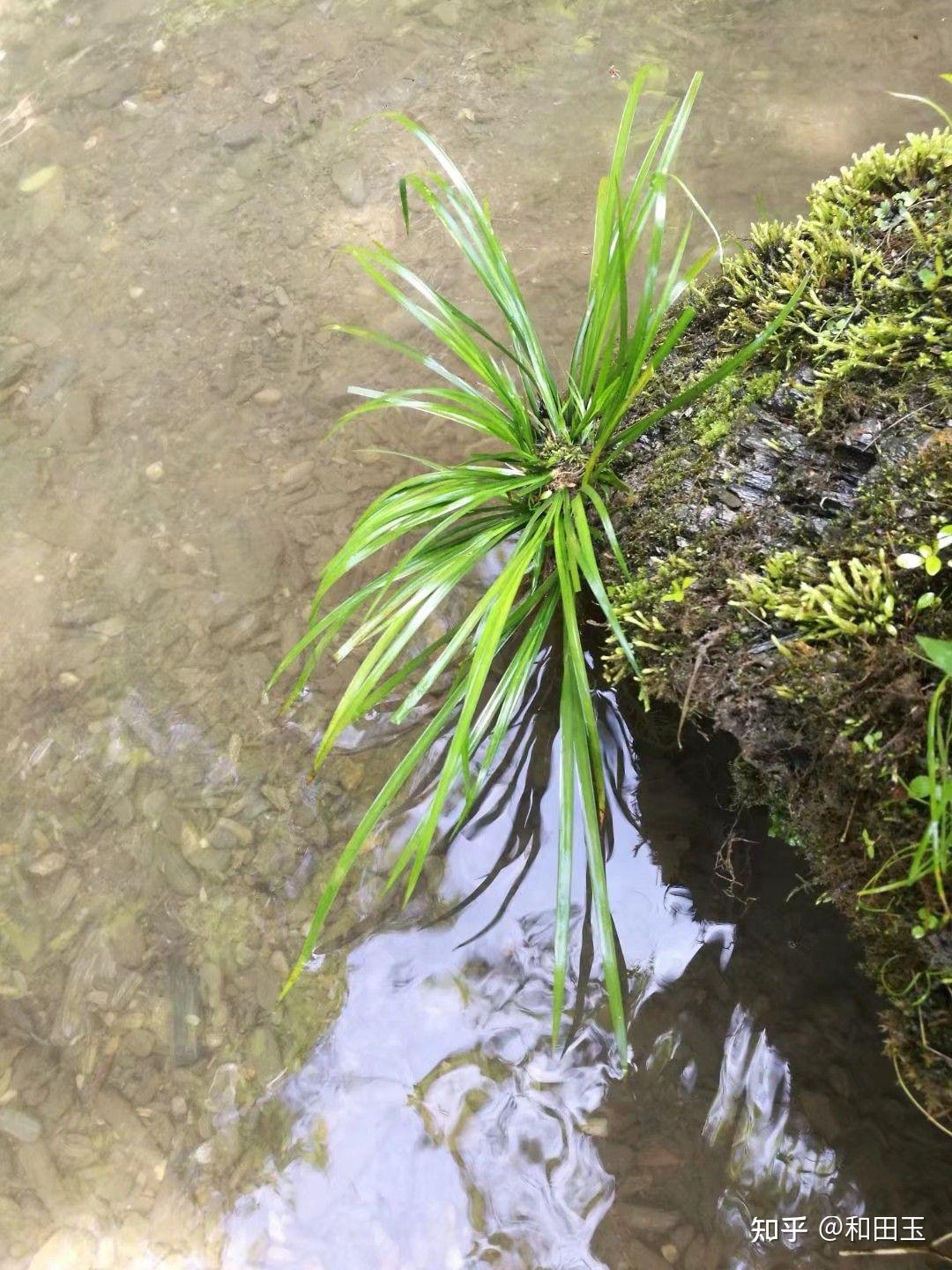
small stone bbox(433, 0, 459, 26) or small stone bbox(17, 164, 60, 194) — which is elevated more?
small stone bbox(17, 164, 60, 194)

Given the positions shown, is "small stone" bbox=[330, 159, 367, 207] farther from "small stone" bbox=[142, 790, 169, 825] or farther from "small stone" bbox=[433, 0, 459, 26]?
"small stone" bbox=[142, 790, 169, 825]

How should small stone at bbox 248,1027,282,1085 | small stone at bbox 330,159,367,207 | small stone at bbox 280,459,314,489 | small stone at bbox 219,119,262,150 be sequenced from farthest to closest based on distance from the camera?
small stone at bbox 219,119,262,150, small stone at bbox 330,159,367,207, small stone at bbox 280,459,314,489, small stone at bbox 248,1027,282,1085

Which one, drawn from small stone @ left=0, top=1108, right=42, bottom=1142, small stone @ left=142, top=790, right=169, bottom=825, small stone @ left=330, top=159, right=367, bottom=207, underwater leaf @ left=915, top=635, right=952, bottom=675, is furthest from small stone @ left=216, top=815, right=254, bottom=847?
small stone @ left=330, top=159, right=367, bottom=207

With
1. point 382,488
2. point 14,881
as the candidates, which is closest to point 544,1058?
point 14,881

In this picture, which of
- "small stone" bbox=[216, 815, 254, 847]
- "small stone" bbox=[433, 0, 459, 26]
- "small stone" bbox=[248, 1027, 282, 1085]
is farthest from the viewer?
"small stone" bbox=[433, 0, 459, 26]

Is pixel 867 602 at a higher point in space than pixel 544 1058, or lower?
higher

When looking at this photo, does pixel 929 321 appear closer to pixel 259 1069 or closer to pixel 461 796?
pixel 461 796
